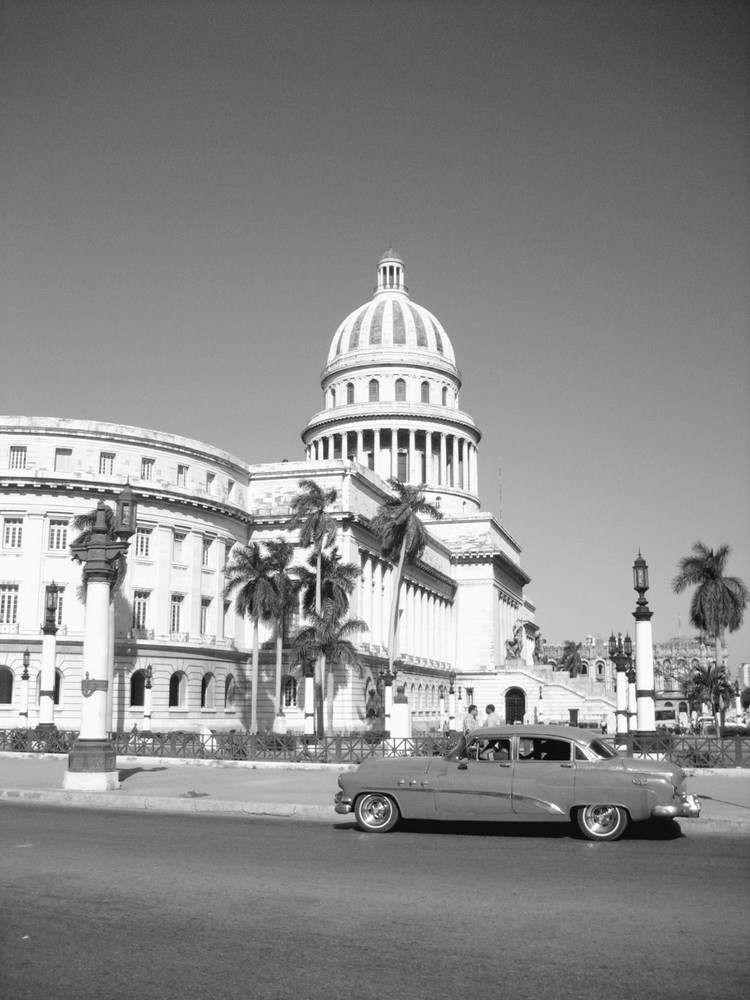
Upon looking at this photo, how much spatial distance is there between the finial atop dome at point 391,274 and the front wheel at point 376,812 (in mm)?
104712

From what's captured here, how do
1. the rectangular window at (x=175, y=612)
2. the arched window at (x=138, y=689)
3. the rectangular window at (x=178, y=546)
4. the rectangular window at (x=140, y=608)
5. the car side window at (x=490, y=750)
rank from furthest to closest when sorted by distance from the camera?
the rectangular window at (x=178, y=546)
the rectangular window at (x=175, y=612)
the rectangular window at (x=140, y=608)
the arched window at (x=138, y=689)
the car side window at (x=490, y=750)

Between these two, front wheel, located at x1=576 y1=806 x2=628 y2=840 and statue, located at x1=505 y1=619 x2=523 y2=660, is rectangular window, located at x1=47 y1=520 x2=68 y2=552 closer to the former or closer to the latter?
front wheel, located at x1=576 y1=806 x2=628 y2=840

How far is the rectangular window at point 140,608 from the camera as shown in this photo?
59.0 metres

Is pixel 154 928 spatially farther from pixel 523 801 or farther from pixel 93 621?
pixel 93 621

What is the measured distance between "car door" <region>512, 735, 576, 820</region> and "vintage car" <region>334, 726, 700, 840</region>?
0.01m

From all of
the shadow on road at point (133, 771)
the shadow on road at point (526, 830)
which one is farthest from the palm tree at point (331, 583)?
the shadow on road at point (526, 830)

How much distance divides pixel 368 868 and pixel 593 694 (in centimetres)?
8105

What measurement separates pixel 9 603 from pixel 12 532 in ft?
12.8

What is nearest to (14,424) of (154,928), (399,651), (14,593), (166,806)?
(14,593)

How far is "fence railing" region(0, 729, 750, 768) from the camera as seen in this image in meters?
28.1

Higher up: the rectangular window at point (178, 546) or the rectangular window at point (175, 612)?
the rectangular window at point (178, 546)

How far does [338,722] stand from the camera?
63844 millimetres

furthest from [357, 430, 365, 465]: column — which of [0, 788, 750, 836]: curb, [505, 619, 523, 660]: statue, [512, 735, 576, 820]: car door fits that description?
[512, 735, 576, 820]: car door

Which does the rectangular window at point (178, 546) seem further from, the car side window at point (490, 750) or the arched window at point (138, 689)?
the car side window at point (490, 750)
